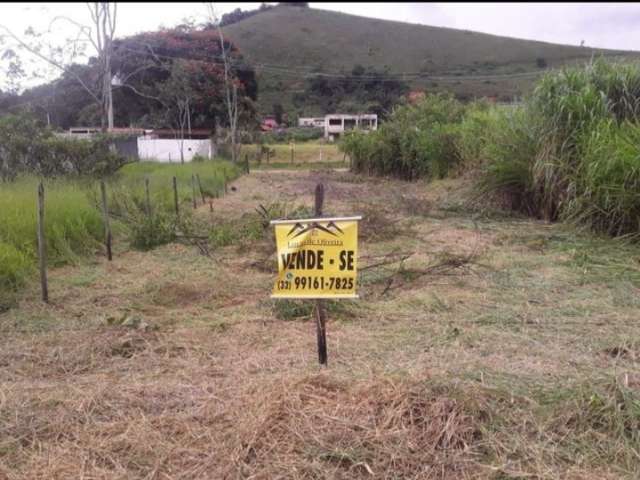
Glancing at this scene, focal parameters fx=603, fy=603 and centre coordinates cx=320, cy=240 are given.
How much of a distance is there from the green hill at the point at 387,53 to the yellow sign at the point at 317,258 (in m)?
49.9

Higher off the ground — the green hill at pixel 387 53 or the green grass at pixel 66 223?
the green hill at pixel 387 53

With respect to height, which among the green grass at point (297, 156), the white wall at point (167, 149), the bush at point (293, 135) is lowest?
the green grass at point (297, 156)

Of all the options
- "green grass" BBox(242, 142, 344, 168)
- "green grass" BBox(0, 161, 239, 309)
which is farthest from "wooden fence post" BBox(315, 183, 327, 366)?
"green grass" BBox(242, 142, 344, 168)

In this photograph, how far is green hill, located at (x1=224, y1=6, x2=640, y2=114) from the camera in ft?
189

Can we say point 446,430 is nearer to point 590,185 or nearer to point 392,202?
point 590,185

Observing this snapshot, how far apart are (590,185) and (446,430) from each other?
19.5ft

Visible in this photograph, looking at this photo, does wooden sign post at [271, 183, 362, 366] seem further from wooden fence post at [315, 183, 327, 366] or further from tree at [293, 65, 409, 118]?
tree at [293, 65, 409, 118]

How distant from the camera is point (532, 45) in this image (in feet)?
223

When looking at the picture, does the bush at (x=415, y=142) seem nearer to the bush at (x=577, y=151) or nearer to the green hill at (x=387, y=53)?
the bush at (x=577, y=151)

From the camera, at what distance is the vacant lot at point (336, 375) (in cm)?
251

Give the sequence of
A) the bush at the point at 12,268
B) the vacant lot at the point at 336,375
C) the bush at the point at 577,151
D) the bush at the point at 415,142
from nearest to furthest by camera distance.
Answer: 1. the vacant lot at the point at 336,375
2. the bush at the point at 12,268
3. the bush at the point at 577,151
4. the bush at the point at 415,142

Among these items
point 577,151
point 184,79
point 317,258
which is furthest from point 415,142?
point 184,79

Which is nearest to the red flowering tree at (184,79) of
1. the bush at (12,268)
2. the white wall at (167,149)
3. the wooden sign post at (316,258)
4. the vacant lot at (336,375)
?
the white wall at (167,149)

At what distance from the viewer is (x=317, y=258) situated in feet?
10.2
